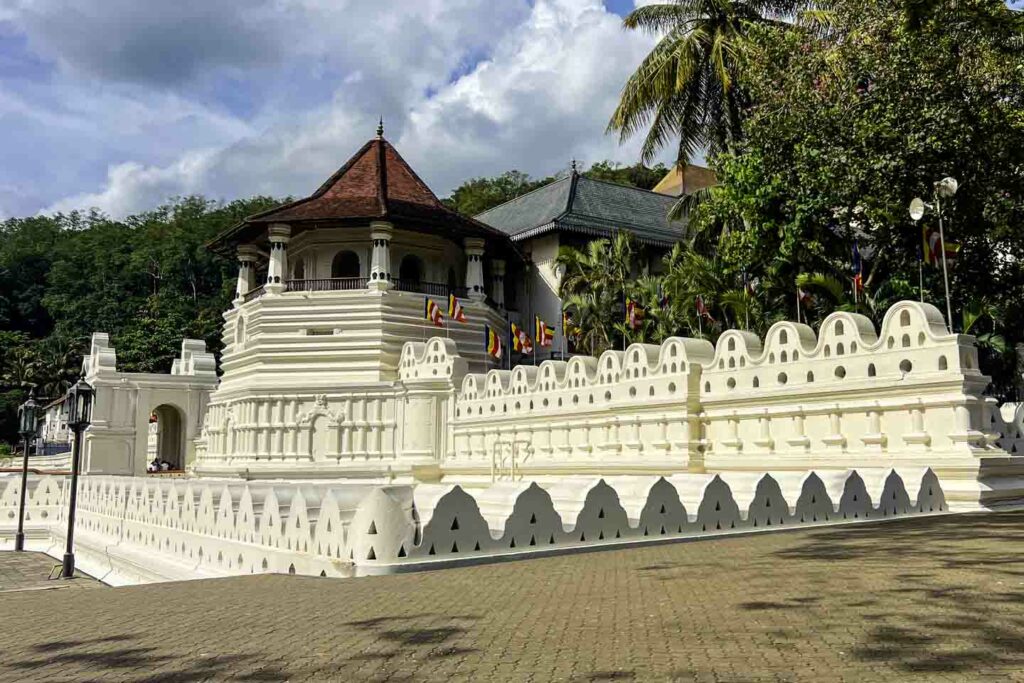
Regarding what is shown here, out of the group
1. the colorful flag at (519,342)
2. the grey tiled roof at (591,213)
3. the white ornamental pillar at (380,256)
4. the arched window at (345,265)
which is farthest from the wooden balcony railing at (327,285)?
the grey tiled roof at (591,213)

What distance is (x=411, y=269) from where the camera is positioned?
34.6m

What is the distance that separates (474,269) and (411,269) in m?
3.51

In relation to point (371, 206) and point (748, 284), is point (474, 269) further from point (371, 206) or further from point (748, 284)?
point (748, 284)

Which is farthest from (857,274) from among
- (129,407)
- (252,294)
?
(129,407)

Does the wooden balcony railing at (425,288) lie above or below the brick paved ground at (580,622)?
above

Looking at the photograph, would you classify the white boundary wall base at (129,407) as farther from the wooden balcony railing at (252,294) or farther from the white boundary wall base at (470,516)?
the white boundary wall base at (470,516)

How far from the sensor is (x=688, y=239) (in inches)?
1330

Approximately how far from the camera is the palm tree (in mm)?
25969

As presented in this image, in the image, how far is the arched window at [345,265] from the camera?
3316 centimetres

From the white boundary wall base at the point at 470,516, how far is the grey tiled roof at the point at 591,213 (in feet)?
82.1

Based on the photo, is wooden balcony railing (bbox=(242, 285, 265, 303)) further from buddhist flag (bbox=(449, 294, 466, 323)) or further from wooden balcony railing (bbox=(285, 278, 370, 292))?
buddhist flag (bbox=(449, 294, 466, 323))

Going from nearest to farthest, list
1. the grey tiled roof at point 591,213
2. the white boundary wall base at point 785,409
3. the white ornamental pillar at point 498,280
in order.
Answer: the white boundary wall base at point 785,409, the white ornamental pillar at point 498,280, the grey tiled roof at point 591,213

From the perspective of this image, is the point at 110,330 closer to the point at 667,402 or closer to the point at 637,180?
the point at 637,180

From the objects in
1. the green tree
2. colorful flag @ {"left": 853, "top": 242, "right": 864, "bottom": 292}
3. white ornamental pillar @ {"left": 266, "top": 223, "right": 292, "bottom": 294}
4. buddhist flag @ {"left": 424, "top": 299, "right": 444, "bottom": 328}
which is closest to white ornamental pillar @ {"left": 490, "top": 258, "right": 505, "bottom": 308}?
buddhist flag @ {"left": 424, "top": 299, "right": 444, "bottom": 328}
